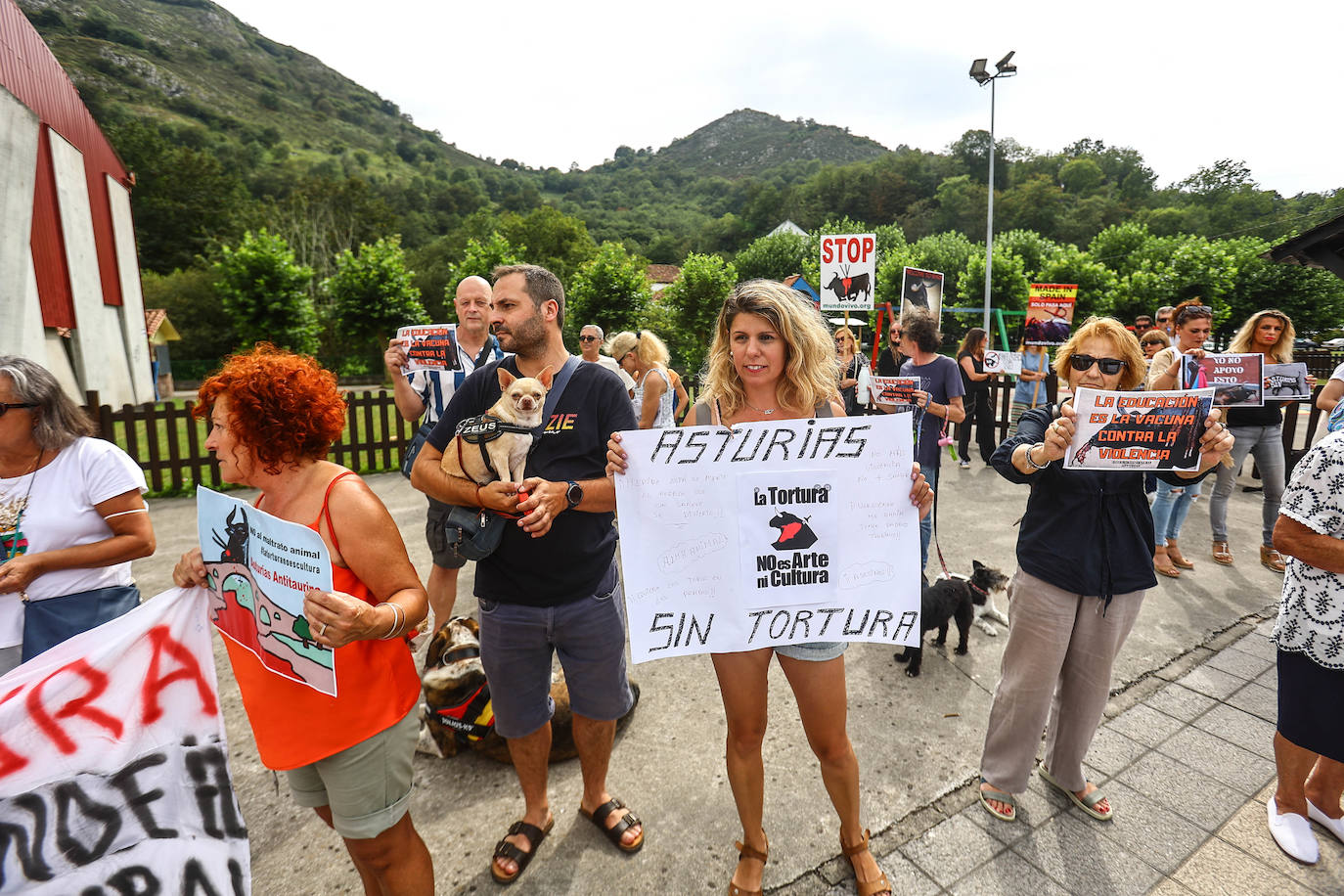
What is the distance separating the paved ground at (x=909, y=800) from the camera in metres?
2.49

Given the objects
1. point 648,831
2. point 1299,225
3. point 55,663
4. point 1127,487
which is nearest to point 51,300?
point 55,663

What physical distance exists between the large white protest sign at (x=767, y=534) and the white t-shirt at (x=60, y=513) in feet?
6.98

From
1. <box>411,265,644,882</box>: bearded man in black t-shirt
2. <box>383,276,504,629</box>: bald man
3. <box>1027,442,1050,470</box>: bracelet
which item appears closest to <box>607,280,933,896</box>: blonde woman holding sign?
<box>411,265,644,882</box>: bearded man in black t-shirt

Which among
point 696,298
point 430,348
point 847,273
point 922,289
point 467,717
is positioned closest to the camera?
point 467,717

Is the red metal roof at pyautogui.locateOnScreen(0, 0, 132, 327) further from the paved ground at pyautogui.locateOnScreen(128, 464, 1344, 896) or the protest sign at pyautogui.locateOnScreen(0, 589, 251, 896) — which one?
the paved ground at pyautogui.locateOnScreen(128, 464, 1344, 896)

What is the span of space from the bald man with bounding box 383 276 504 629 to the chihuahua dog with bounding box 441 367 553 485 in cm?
220

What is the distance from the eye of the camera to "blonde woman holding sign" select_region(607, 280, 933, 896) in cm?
224

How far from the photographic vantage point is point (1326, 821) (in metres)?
2.65

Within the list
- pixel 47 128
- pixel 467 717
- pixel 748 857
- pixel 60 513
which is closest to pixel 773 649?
pixel 748 857

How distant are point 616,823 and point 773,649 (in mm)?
1150

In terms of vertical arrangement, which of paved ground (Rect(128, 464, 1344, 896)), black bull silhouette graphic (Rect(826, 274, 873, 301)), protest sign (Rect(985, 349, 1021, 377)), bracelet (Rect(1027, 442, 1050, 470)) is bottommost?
paved ground (Rect(128, 464, 1344, 896))

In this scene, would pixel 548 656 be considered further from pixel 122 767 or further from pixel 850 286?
pixel 850 286

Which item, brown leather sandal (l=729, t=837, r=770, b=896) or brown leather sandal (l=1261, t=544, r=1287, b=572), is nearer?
brown leather sandal (l=729, t=837, r=770, b=896)

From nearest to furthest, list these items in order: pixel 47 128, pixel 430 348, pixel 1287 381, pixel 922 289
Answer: pixel 430 348 < pixel 1287 381 < pixel 922 289 < pixel 47 128
